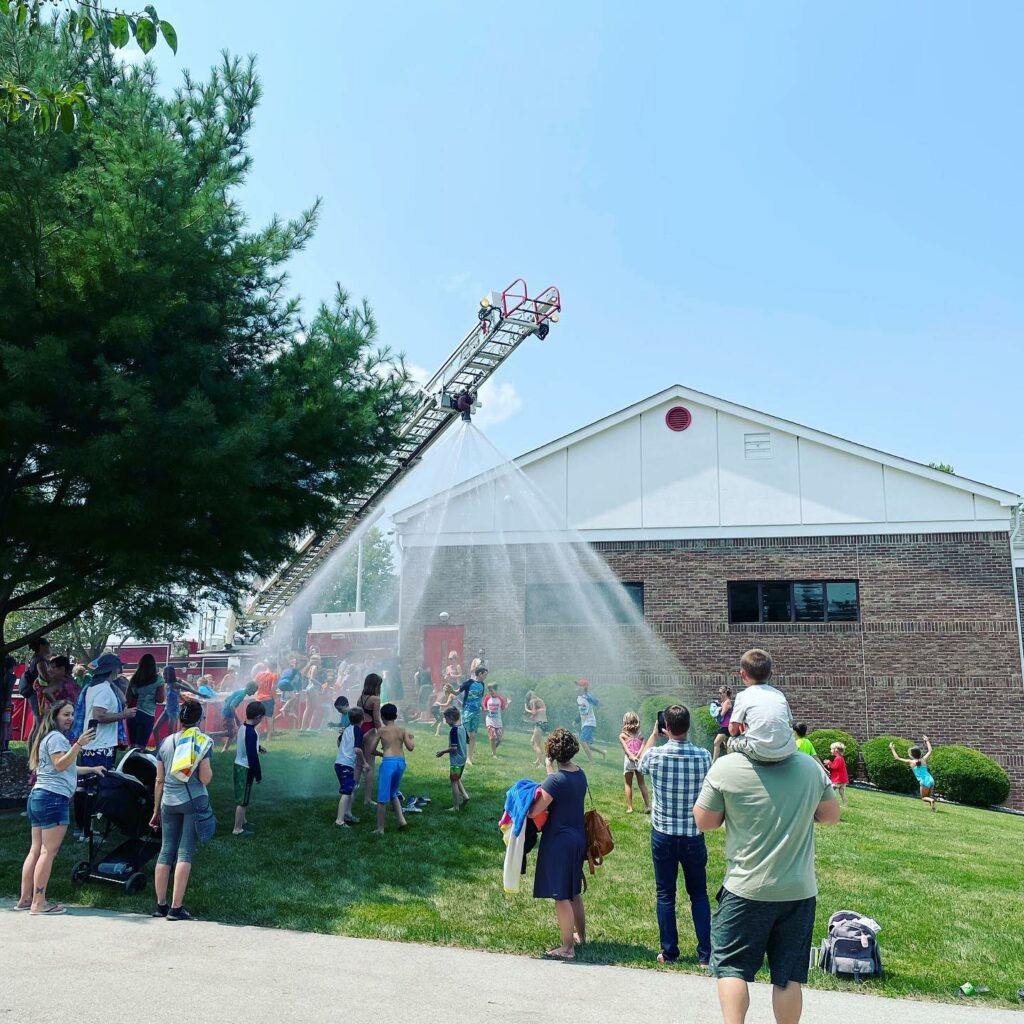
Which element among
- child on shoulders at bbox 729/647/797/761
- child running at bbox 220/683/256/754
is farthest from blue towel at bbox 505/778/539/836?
child running at bbox 220/683/256/754

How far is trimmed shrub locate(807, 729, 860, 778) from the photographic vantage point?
19.5 m

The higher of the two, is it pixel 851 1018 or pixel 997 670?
pixel 997 670

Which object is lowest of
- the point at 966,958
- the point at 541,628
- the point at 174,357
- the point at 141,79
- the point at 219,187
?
the point at 966,958

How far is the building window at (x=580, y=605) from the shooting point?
2117 centimetres

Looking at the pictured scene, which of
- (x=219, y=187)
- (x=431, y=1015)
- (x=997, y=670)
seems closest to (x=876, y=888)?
(x=431, y=1015)

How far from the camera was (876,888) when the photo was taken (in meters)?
8.84

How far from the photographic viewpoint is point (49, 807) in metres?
7.25

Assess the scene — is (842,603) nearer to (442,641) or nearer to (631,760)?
(442,641)

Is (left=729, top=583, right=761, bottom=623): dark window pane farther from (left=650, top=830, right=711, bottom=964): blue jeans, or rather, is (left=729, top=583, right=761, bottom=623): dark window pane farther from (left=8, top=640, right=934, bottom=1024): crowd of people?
(left=650, top=830, right=711, bottom=964): blue jeans

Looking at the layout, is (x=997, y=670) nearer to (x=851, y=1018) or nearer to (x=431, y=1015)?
(x=851, y=1018)


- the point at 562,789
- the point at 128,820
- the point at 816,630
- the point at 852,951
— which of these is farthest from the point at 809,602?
the point at 128,820

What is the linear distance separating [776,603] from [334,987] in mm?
17571

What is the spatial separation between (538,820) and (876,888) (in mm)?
4509

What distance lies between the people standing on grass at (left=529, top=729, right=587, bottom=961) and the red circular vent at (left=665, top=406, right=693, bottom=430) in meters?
16.8
